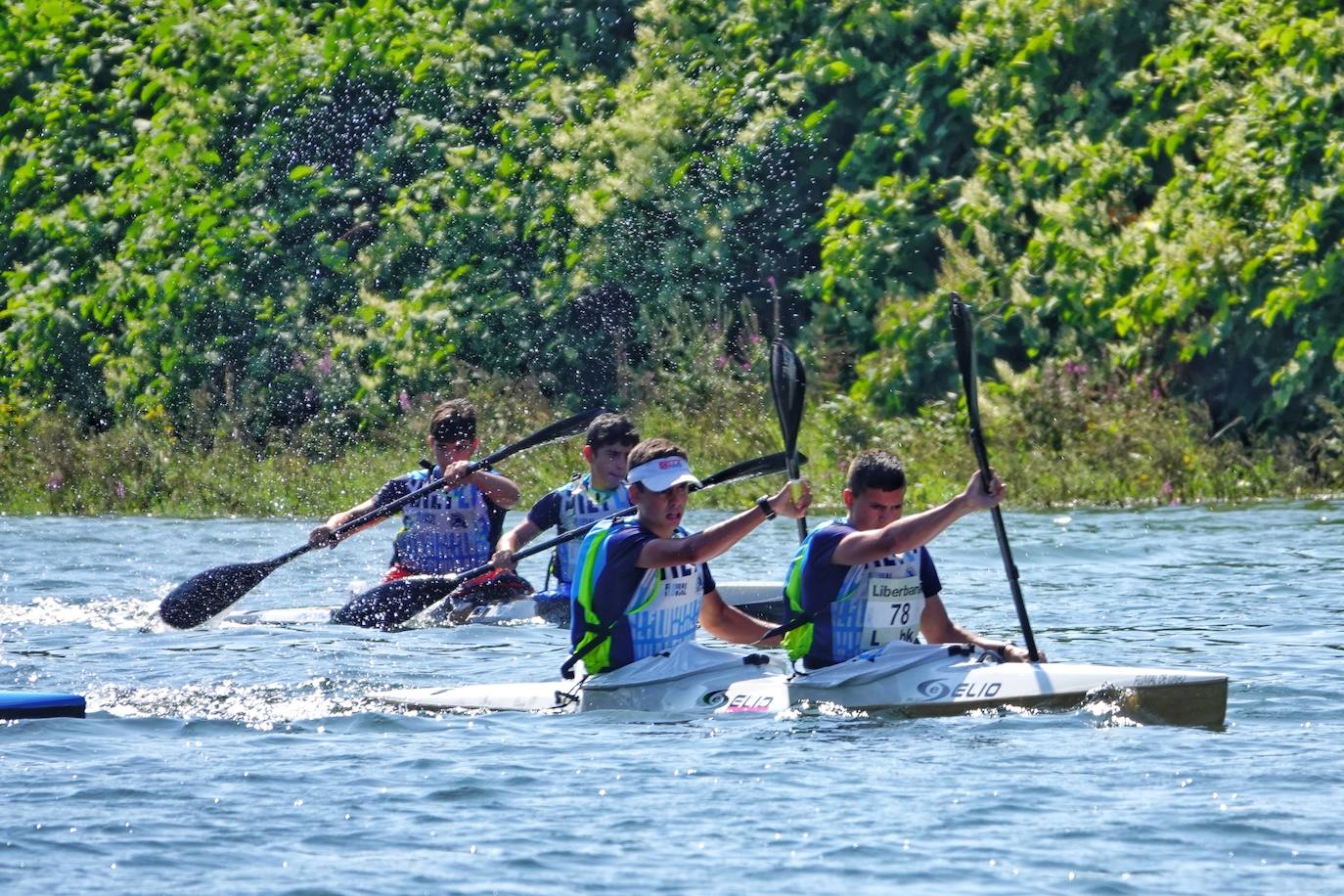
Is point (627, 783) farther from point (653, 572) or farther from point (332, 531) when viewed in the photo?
point (332, 531)

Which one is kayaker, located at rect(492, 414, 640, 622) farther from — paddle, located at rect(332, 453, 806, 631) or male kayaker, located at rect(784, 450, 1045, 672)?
male kayaker, located at rect(784, 450, 1045, 672)

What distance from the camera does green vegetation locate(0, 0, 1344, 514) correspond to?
18.4 m

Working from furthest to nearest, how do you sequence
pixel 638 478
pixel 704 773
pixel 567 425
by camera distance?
pixel 567 425 → pixel 638 478 → pixel 704 773

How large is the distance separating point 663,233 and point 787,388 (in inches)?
471

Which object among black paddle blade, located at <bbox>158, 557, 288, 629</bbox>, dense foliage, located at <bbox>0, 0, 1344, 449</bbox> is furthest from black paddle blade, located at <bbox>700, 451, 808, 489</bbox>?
dense foliage, located at <bbox>0, 0, 1344, 449</bbox>

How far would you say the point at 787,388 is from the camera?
10.8 m

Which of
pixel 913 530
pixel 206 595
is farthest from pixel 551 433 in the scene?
pixel 913 530

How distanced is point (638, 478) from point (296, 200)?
53.7 feet

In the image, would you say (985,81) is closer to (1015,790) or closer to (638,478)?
(638,478)

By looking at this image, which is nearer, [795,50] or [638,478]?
[638,478]

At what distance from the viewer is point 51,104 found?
26.5m

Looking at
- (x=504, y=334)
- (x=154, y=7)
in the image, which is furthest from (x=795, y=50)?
(x=154, y=7)

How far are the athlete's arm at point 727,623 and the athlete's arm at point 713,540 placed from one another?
0.50 m

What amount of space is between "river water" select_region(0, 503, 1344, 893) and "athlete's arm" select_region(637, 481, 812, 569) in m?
0.67
